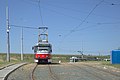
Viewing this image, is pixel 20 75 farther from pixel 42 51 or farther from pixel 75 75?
pixel 42 51

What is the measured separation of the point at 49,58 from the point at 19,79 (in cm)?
2481

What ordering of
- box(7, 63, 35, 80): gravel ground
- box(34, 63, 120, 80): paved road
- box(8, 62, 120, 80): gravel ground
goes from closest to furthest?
box(34, 63, 120, 80): paved road < box(8, 62, 120, 80): gravel ground < box(7, 63, 35, 80): gravel ground

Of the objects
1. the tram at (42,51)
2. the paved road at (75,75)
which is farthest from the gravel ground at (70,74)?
the tram at (42,51)

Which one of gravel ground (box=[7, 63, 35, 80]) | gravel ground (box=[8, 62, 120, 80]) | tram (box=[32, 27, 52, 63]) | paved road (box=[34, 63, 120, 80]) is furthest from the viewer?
tram (box=[32, 27, 52, 63])

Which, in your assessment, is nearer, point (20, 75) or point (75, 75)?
point (75, 75)

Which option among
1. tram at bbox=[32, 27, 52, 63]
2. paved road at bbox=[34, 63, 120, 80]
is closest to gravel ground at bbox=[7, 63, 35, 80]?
paved road at bbox=[34, 63, 120, 80]

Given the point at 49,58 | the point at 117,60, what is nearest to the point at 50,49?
the point at 49,58

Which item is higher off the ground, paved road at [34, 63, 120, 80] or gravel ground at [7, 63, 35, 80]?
paved road at [34, 63, 120, 80]

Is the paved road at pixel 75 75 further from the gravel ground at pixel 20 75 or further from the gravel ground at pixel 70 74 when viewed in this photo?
the gravel ground at pixel 20 75

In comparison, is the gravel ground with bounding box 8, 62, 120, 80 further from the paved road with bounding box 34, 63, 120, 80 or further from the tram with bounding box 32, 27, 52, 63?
the tram with bounding box 32, 27, 52, 63

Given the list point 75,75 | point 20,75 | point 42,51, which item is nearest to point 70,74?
point 75,75

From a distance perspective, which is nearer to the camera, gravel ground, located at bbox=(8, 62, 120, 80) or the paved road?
the paved road

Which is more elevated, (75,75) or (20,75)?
(75,75)

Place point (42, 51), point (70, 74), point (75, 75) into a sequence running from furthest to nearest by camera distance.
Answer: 1. point (42, 51)
2. point (70, 74)
3. point (75, 75)
